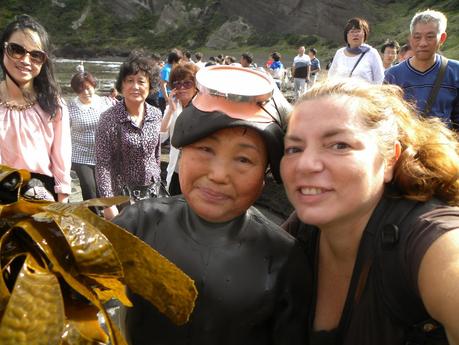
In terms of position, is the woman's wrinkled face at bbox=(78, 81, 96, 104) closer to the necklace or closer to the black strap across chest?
the necklace

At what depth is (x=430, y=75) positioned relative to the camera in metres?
4.57

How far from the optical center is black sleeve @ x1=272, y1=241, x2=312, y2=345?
5.61 ft

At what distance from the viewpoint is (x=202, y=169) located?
5.52ft

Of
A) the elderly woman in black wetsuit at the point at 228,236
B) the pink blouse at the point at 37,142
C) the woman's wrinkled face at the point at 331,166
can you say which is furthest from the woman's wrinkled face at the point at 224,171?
the pink blouse at the point at 37,142

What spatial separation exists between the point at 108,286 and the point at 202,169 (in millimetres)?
657

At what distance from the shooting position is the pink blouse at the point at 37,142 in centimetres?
315

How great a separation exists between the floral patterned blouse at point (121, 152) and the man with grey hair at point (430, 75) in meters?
2.53

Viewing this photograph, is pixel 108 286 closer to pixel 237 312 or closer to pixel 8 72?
pixel 237 312

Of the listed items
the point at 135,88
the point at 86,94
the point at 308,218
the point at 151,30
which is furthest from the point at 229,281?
the point at 151,30

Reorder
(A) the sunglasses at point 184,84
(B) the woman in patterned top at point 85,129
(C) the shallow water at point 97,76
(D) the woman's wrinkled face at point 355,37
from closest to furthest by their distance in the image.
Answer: (A) the sunglasses at point 184,84 < (B) the woman in patterned top at point 85,129 < (D) the woman's wrinkled face at point 355,37 < (C) the shallow water at point 97,76

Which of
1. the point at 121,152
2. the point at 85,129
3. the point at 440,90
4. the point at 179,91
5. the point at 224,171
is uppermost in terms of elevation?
the point at 224,171

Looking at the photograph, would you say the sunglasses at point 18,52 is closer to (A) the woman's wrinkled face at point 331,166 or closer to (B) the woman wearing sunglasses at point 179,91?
(B) the woman wearing sunglasses at point 179,91

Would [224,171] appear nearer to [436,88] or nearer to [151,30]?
[436,88]

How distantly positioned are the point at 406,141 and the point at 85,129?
4.41 metres
